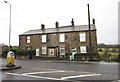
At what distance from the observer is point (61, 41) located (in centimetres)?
3064

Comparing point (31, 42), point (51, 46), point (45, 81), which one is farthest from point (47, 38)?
point (45, 81)

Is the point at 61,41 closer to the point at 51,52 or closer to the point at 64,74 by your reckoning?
the point at 51,52

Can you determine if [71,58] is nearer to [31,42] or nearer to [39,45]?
[39,45]

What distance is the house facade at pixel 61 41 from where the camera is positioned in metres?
28.2

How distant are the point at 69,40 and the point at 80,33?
121 inches

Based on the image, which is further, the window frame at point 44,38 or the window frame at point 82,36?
the window frame at point 44,38

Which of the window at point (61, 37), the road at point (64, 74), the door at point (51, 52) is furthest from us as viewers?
the door at point (51, 52)

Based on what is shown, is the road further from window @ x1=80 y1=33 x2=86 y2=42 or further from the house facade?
window @ x1=80 y1=33 x2=86 y2=42

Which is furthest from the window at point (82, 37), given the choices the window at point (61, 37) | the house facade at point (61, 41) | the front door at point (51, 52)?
the front door at point (51, 52)

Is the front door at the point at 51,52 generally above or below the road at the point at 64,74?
above

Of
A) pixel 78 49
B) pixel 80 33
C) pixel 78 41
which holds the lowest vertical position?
pixel 78 49

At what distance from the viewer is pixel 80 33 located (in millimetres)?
29094

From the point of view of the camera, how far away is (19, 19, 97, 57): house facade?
92.7 ft

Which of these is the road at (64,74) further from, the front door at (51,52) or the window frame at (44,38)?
the window frame at (44,38)
